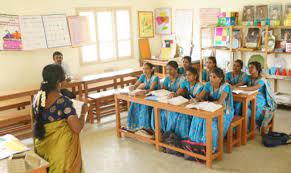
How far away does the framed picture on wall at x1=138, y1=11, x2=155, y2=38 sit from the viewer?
7.71 metres

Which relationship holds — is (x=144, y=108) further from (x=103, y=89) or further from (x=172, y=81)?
(x=103, y=89)

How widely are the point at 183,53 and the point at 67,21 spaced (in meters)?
2.81

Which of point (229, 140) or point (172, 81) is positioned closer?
point (229, 140)

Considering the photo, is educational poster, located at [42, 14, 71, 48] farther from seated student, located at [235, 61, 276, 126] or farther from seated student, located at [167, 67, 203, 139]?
seated student, located at [235, 61, 276, 126]

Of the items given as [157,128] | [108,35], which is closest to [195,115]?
[157,128]

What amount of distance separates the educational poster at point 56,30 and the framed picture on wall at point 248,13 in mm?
3430

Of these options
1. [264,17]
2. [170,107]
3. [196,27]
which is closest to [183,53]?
[196,27]

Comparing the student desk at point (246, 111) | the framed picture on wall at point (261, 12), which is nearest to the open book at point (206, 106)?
the student desk at point (246, 111)

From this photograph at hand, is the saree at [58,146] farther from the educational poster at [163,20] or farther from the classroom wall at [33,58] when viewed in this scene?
the educational poster at [163,20]

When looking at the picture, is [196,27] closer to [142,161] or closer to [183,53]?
[183,53]

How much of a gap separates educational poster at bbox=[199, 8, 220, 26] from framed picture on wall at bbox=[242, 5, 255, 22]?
0.71 m

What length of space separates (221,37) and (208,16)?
27.2 inches

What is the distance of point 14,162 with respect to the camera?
7.43 ft

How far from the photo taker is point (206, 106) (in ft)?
12.2
